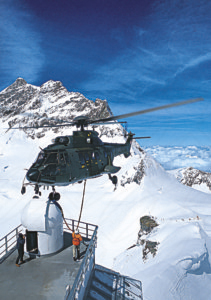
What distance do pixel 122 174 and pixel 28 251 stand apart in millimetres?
42394

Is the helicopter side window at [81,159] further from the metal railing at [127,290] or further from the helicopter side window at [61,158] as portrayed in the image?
the metal railing at [127,290]

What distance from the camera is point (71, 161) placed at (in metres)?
11.6

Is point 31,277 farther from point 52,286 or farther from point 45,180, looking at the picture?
point 45,180

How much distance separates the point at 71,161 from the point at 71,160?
6 cm

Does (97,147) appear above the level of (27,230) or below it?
above

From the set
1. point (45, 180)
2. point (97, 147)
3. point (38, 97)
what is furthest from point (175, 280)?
point (38, 97)

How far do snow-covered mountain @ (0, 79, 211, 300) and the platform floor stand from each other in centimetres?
802

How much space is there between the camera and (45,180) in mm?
10430

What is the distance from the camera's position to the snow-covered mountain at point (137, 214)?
1595cm

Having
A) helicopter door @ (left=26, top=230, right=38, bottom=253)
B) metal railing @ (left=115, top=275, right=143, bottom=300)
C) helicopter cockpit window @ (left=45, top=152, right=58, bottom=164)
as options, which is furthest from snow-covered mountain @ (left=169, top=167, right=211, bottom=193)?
helicopter door @ (left=26, top=230, right=38, bottom=253)


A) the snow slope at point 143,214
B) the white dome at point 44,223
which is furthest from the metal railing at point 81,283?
the snow slope at point 143,214

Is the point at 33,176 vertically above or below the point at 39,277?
above

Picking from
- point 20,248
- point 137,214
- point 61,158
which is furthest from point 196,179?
point 20,248

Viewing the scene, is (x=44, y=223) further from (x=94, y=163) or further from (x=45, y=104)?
(x=45, y=104)
